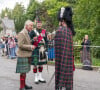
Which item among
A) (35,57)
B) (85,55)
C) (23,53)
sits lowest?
(85,55)

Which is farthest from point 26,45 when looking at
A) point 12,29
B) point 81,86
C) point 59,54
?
point 12,29

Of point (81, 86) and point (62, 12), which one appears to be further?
point (81, 86)

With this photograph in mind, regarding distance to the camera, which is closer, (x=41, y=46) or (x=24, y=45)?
(x=24, y=45)

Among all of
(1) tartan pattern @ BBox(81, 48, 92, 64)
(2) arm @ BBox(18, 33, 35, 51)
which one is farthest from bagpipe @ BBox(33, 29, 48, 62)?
(1) tartan pattern @ BBox(81, 48, 92, 64)

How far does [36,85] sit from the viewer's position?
21.6 ft

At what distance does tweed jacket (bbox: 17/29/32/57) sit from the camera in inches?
224

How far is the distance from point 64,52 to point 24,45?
1658mm

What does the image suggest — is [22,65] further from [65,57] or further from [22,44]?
[65,57]

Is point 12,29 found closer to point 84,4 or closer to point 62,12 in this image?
point 84,4

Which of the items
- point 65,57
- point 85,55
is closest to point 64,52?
point 65,57

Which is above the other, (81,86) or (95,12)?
(95,12)

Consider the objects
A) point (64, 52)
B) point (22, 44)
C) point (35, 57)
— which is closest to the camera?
point (64, 52)

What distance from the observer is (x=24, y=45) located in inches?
225

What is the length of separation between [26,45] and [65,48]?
5.44ft
